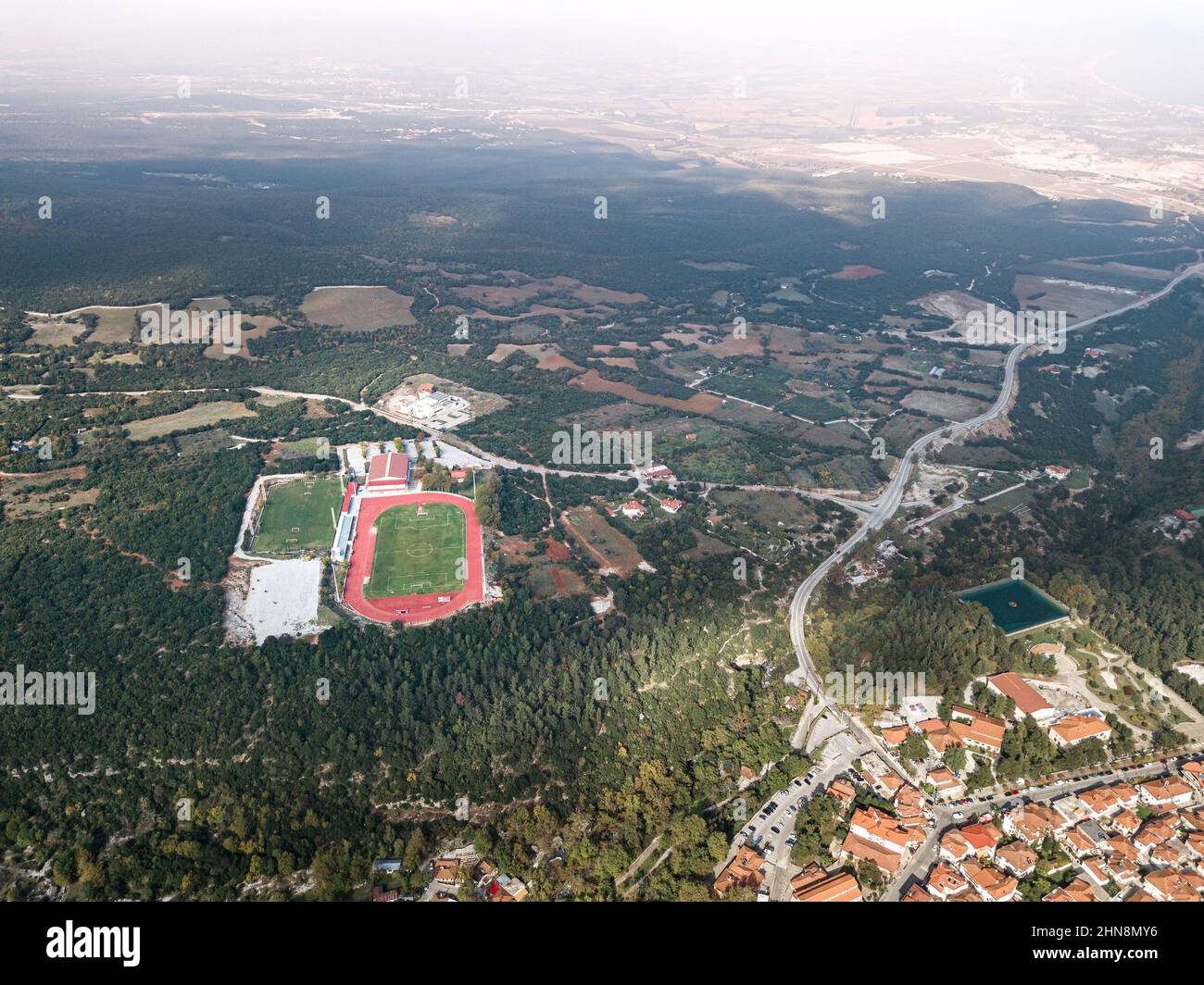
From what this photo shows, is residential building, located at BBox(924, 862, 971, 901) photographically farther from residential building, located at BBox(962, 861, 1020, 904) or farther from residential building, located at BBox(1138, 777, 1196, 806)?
residential building, located at BBox(1138, 777, 1196, 806)

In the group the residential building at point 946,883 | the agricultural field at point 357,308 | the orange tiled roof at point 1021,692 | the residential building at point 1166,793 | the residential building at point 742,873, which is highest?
the agricultural field at point 357,308

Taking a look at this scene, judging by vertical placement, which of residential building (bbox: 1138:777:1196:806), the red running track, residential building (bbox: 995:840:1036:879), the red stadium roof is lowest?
residential building (bbox: 995:840:1036:879)

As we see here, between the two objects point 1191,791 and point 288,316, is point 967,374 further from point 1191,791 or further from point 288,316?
point 288,316

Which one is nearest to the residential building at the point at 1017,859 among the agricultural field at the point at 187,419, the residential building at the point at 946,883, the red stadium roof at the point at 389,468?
the residential building at the point at 946,883

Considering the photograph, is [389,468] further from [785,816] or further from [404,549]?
[785,816]

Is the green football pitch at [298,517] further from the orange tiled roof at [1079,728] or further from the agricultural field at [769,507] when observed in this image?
the orange tiled roof at [1079,728]

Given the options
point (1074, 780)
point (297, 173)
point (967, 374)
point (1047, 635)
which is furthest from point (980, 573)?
point (297, 173)

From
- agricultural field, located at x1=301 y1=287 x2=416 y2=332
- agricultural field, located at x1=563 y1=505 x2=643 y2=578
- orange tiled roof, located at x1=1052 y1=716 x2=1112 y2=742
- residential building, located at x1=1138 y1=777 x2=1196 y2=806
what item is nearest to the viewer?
residential building, located at x1=1138 y1=777 x2=1196 y2=806

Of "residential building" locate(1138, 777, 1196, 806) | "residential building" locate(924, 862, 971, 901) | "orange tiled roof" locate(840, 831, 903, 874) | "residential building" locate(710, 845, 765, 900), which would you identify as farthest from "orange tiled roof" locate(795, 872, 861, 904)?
"residential building" locate(1138, 777, 1196, 806)
